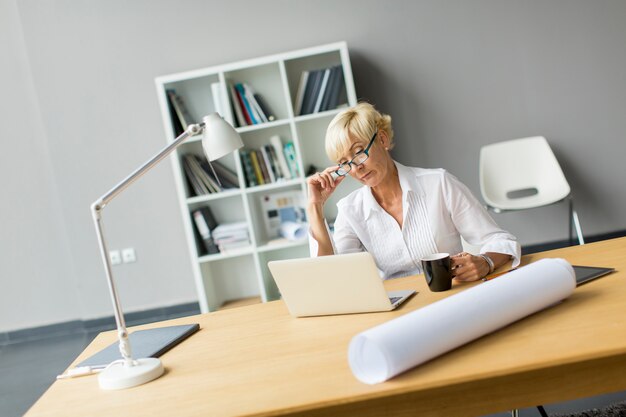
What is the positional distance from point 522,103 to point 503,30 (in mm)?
512

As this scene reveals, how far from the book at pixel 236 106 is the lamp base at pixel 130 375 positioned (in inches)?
113

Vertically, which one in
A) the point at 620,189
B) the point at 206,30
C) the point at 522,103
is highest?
the point at 206,30

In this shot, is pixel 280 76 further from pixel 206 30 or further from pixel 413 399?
pixel 413 399

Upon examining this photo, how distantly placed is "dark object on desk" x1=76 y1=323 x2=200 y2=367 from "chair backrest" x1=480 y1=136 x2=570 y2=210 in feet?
9.49

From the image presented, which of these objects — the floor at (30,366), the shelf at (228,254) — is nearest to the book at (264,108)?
the shelf at (228,254)

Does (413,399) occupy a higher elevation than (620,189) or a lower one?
higher

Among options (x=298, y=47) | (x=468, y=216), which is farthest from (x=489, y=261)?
(x=298, y=47)

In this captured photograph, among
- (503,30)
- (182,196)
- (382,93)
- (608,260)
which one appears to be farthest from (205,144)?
(503,30)

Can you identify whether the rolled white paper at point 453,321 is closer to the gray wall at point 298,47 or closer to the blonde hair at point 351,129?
the blonde hair at point 351,129

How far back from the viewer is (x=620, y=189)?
462 cm

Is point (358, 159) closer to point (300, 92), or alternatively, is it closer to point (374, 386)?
point (374, 386)

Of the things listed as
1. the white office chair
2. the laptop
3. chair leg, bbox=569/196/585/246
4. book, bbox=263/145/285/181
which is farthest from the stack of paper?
the laptop

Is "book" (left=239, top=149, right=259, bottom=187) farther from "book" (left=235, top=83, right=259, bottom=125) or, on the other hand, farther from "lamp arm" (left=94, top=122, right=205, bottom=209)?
"lamp arm" (left=94, top=122, right=205, bottom=209)

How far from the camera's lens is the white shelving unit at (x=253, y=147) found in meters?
4.25
